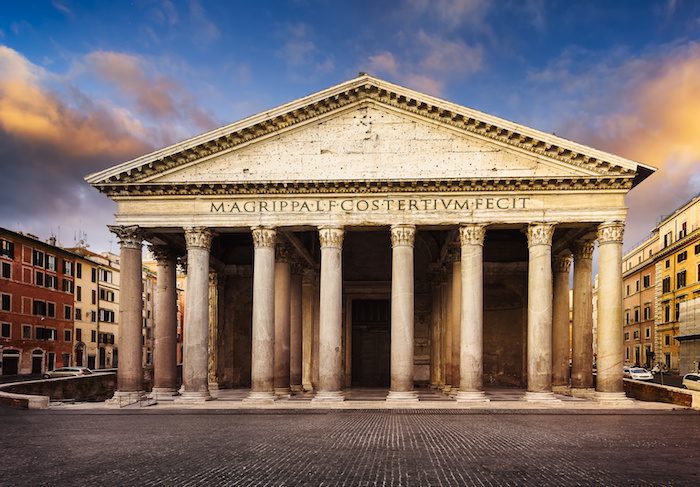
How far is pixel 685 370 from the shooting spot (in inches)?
2317

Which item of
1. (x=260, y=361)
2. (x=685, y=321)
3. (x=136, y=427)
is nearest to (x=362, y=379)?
(x=260, y=361)

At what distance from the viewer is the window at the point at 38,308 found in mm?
60094

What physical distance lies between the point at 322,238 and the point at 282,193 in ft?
7.83

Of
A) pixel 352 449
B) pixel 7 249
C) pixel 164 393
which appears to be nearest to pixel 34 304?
pixel 7 249

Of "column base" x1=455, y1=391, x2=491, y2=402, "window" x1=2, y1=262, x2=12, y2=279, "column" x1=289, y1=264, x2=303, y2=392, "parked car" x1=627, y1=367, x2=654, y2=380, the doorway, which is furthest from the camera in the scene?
"window" x1=2, y1=262, x2=12, y2=279

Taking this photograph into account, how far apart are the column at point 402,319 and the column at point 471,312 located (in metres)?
2.02

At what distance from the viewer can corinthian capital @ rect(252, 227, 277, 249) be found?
1093 inches

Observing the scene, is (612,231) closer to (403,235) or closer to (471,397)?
(403,235)

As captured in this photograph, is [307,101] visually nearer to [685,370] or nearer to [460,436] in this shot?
[460,436]

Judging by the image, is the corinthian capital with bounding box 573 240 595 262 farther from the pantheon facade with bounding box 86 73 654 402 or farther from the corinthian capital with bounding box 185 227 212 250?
the corinthian capital with bounding box 185 227 212 250

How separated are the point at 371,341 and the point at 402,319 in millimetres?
13279

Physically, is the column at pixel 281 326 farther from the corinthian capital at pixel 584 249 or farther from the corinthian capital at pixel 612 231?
the corinthian capital at pixel 612 231

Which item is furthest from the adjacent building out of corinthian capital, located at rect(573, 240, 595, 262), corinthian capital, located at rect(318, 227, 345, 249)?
corinthian capital, located at rect(573, 240, 595, 262)

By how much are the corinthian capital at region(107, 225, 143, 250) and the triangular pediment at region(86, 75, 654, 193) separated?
154 centimetres
